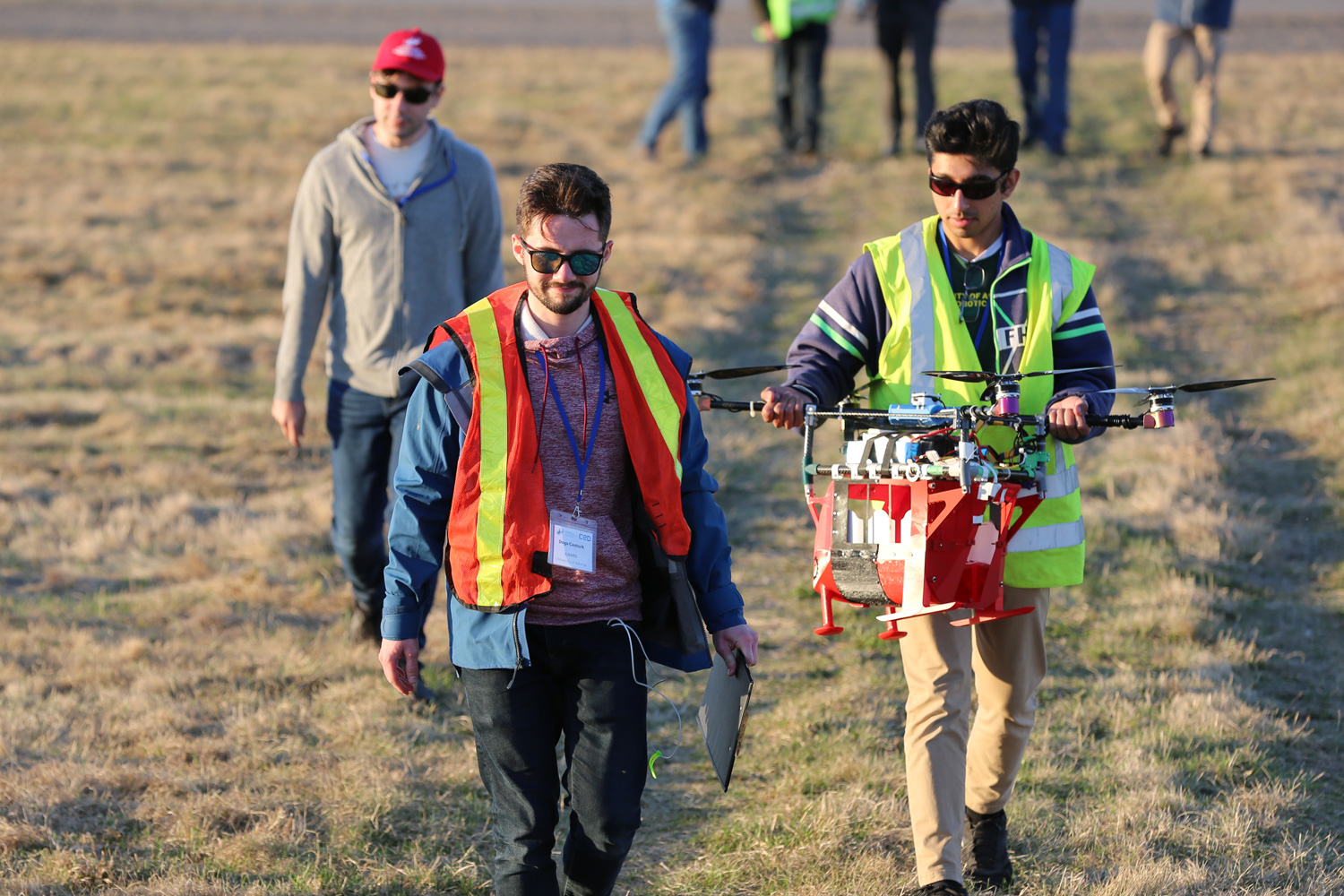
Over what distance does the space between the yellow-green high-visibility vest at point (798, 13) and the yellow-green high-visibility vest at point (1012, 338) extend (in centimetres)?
1120

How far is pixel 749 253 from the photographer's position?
13.6 m

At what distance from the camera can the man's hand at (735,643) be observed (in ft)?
11.7

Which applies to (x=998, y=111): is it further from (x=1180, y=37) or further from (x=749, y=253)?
(x=1180, y=37)

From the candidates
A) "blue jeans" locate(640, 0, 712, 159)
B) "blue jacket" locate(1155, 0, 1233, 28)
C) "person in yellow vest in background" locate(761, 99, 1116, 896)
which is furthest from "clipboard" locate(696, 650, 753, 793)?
"blue jacket" locate(1155, 0, 1233, 28)

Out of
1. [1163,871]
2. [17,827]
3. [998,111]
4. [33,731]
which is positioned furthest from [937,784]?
[33,731]

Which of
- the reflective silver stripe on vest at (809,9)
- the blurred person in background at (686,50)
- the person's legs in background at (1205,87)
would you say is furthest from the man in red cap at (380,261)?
the person's legs in background at (1205,87)

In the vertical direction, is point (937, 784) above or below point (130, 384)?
below

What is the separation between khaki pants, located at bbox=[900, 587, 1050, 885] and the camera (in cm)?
388

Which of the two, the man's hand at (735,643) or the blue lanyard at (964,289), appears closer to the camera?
the man's hand at (735,643)

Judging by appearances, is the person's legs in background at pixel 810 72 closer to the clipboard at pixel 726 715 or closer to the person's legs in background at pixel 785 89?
the person's legs in background at pixel 785 89

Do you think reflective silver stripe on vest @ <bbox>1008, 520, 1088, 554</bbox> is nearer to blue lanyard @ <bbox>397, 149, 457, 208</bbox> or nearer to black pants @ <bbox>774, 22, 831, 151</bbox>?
blue lanyard @ <bbox>397, 149, 457, 208</bbox>

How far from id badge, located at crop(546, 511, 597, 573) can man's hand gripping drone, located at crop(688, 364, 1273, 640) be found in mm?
559

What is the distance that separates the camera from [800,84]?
15.4 m

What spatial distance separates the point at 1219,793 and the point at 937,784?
154 cm
